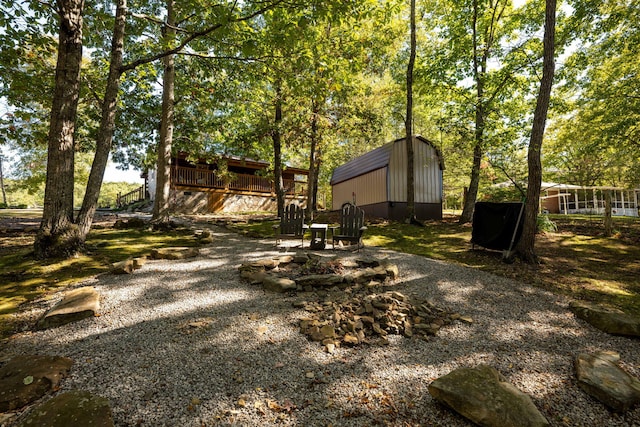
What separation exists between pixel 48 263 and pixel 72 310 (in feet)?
8.83

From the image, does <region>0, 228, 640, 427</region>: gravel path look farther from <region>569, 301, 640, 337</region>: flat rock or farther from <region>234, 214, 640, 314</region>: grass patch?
<region>234, 214, 640, 314</region>: grass patch

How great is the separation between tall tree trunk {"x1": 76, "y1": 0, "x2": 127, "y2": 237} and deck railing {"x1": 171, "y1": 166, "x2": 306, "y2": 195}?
11093 mm

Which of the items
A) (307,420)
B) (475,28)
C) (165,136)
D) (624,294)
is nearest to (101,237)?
(165,136)

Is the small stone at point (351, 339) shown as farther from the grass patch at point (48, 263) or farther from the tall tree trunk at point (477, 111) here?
the tall tree trunk at point (477, 111)

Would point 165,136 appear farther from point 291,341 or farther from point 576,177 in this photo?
point 576,177

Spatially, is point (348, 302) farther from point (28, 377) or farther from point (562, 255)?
point (562, 255)

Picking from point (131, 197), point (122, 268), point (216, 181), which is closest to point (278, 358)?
point (122, 268)

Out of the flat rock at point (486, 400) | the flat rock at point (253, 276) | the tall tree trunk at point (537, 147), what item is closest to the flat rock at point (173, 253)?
the flat rock at point (253, 276)

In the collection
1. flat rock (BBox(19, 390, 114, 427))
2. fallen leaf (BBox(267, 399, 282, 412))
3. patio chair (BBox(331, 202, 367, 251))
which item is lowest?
fallen leaf (BBox(267, 399, 282, 412))

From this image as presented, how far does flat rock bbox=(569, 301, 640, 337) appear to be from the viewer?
3551mm

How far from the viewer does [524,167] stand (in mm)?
18500

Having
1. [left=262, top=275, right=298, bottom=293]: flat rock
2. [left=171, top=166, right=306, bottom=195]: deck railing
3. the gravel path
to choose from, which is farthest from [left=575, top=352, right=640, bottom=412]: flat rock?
[left=171, top=166, right=306, bottom=195]: deck railing

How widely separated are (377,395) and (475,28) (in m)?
16.8

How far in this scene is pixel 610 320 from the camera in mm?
3686
